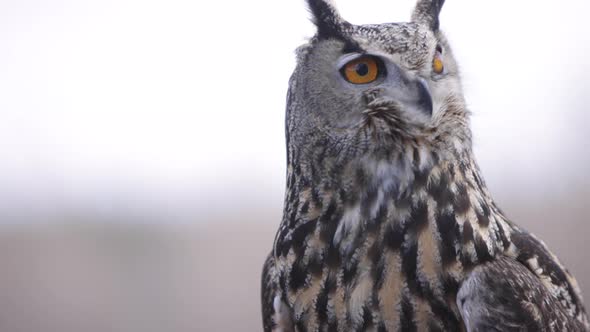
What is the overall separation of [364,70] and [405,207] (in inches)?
14.4

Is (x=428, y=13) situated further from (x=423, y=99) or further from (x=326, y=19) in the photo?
(x=423, y=99)

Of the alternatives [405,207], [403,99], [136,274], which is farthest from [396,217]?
[136,274]

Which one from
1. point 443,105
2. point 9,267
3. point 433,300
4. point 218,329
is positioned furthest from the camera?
point 9,267

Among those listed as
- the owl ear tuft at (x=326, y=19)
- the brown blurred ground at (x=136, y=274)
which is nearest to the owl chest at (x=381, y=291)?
the owl ear tuft at (x=326, y=19)

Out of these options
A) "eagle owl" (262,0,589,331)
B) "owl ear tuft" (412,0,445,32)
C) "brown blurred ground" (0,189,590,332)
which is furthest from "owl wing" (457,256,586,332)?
"brown blurred ground" (0,189,590,332)

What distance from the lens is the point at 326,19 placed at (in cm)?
209

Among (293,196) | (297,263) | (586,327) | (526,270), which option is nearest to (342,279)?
(297,263)

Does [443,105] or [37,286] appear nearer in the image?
[443,105]

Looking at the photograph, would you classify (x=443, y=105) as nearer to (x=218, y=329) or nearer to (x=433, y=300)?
(x=433, y=300)

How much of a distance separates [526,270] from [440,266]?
228 mm

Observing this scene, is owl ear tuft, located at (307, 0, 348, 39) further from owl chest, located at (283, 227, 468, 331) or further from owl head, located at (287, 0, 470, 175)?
owl chest, located at (283, 227, 468, 331)

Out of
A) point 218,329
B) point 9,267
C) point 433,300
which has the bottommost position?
point 218,329

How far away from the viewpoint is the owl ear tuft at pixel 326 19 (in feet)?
6.71

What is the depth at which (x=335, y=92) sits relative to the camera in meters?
1.93
